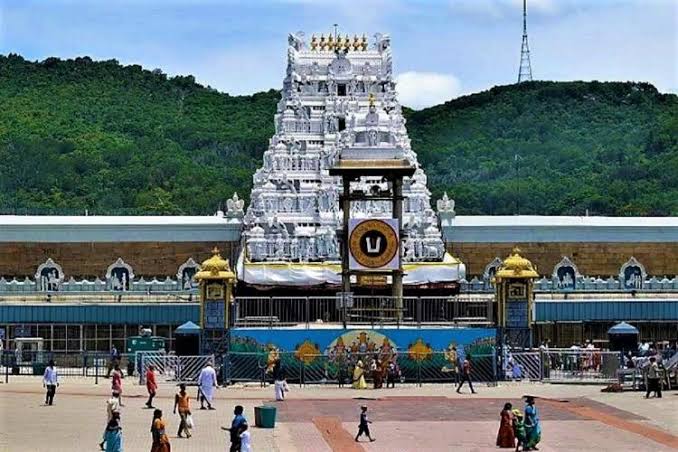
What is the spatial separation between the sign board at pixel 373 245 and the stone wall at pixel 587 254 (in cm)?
2065

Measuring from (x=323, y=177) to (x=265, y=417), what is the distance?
3379 centimetres

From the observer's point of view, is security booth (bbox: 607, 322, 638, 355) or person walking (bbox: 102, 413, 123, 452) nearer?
person walking (bbox: 102, 413, 123, 452)


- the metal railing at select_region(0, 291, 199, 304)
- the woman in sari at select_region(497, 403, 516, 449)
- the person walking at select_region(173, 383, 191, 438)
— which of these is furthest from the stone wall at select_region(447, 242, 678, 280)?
the woman in sari at select_region(497, 403, 516, 449)

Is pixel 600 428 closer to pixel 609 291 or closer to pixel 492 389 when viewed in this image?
pixel 492 389

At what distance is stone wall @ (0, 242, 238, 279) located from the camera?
2509 inches

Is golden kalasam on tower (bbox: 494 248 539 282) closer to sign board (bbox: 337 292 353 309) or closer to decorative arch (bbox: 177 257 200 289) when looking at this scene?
sign board (bbox: 337 292 353 309)

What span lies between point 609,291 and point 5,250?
2364 cm

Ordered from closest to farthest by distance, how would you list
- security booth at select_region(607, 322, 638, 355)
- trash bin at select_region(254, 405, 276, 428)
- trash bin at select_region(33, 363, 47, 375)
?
trash bin at select_region(254, 405, 276, 428) → security booth at select_region(607, 322, 638, 355) → trash bin at select_region(33, 363, 47, 375)

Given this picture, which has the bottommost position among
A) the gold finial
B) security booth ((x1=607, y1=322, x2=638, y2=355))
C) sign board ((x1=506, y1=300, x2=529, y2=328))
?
security booth ((x1=607, y1=322, x2=638, y2=355))

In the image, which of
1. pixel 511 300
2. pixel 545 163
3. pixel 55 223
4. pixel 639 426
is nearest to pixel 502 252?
pixel 55 223

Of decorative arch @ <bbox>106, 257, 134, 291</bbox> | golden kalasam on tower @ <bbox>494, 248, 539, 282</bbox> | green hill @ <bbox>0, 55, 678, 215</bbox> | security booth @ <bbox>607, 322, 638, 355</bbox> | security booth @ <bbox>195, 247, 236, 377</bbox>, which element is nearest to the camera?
security booth @ <bbox>195, 247, 236, 377</bbox>

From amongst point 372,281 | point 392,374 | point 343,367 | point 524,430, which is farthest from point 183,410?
point 372,281

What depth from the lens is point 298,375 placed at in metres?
41.8

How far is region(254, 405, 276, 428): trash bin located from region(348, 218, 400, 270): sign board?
14.1m
